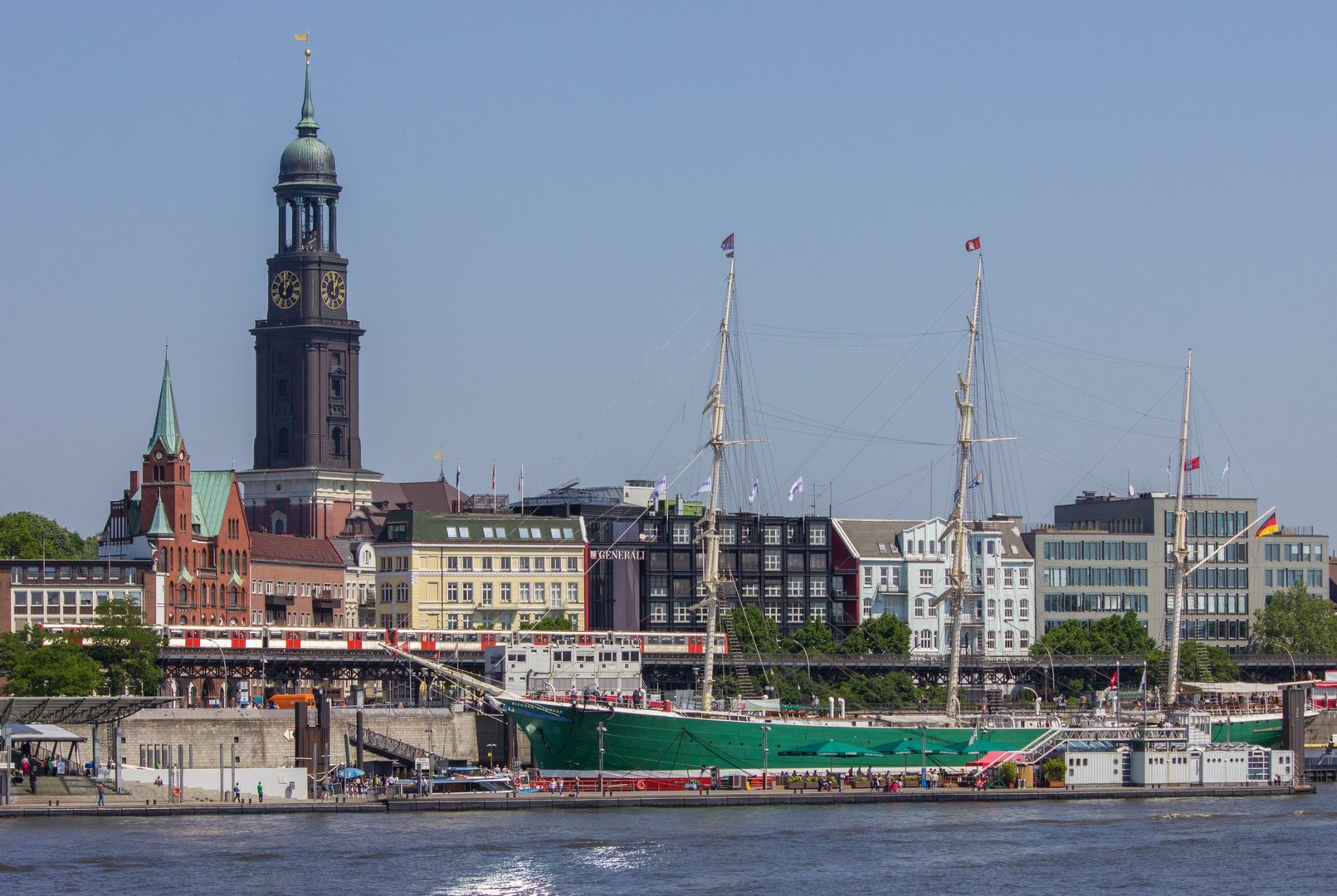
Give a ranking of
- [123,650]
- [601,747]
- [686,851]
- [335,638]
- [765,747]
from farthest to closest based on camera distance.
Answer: [335,638], [123,650], [765,747], [601,747], [686,851]

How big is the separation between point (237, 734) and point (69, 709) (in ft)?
57.9

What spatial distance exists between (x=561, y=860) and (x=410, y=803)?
22.5 m

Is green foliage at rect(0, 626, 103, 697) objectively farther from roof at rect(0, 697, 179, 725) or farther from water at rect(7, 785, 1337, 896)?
water at rect(7, 785, 1337, 896)

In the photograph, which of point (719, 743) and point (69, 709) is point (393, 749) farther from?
point (69, 709)

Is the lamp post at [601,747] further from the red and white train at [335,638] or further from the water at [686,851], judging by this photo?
the red and white train at [335,638]

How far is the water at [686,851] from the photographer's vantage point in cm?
11200

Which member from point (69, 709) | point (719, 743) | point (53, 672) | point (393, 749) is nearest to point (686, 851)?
point (719, 743)

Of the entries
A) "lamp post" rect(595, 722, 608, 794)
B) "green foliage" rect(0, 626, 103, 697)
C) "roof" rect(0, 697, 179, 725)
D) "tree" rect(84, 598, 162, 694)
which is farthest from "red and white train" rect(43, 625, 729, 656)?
"roof" rect(0, 697, 179, 725)

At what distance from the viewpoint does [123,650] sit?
17488 centimetres

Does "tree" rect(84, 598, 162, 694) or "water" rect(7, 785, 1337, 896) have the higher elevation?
"tree" rect(84, 598, 162, 694)

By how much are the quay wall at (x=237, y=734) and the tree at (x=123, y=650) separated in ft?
41.6

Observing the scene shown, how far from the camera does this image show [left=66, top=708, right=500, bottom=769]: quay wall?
15650 centimetres

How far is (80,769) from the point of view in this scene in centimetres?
14438

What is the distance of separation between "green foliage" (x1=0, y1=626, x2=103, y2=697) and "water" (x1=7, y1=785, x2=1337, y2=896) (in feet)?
107
